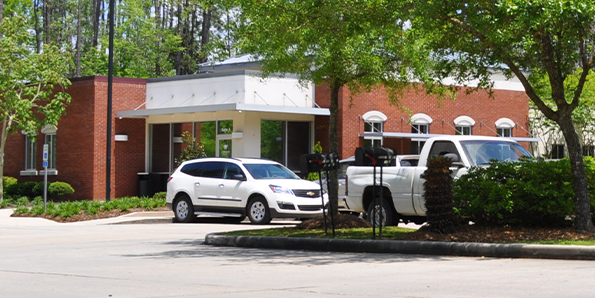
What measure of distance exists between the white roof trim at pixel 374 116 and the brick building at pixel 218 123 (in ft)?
0.17

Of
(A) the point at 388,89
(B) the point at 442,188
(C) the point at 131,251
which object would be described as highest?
(A) the point at 388,89

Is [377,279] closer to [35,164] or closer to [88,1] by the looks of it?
[35,164]

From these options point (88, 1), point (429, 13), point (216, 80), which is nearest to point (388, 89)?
point (429, 13)

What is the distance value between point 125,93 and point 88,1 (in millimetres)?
39827

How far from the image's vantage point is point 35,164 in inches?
1473

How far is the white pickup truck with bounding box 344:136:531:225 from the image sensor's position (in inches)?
671

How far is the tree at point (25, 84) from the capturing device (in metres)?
32.6

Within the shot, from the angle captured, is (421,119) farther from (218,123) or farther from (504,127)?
(218,123)

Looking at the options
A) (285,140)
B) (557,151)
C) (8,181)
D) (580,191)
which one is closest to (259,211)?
(580,191)

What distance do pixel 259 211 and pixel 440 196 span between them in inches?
326

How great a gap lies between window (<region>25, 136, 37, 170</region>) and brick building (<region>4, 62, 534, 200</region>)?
452 mm

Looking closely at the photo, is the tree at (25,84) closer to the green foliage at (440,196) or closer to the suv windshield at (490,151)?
the suv windshield at (490,151)

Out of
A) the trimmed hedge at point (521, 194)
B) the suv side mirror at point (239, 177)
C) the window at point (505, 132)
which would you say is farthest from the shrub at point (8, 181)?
the trimmed hedge at point (521, 194)

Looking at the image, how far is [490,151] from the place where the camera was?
1741cm
